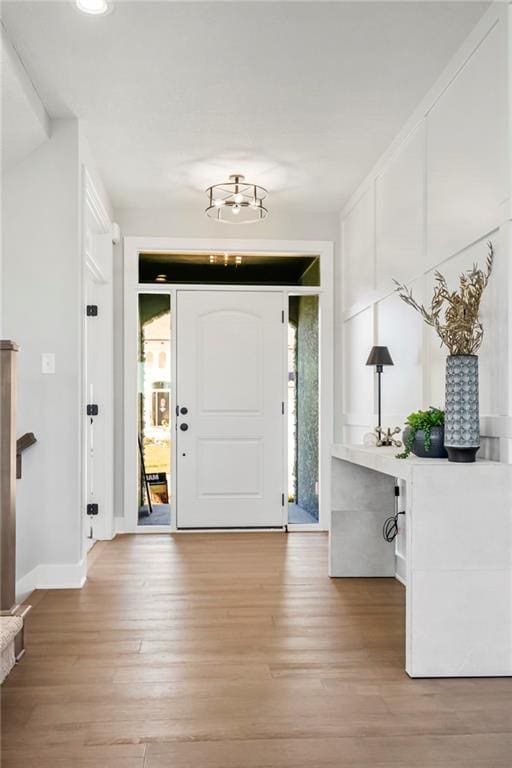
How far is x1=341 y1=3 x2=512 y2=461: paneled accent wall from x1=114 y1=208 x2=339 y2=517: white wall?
55 cm

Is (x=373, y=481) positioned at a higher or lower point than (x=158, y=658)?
higher

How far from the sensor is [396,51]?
309 cm

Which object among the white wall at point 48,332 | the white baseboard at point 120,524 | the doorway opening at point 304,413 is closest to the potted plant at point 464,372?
the white wall at point 48,332

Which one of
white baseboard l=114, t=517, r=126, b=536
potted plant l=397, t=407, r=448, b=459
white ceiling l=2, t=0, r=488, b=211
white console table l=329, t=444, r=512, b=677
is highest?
white ceiling l=2, t=0, r=488, b=211

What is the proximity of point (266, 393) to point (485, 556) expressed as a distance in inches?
130

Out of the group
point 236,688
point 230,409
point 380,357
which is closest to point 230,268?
point 230,409

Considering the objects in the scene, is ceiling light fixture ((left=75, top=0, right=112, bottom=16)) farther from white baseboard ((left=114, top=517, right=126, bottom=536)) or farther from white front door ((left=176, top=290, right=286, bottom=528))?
white baseboard ((left=114, top=517, right=126, bottom=536))

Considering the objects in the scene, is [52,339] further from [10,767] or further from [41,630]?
[10,767]

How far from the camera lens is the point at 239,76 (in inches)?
131

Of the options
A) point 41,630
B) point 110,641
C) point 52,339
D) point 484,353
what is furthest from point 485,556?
point 52,339

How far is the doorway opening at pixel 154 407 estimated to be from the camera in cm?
564

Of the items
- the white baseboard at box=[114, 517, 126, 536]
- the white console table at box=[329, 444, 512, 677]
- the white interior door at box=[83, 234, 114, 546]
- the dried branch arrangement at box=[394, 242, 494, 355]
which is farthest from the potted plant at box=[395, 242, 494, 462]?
the white baseboard at box=[114, 517, 126, 536]

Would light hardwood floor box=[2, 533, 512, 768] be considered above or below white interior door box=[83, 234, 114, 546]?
below

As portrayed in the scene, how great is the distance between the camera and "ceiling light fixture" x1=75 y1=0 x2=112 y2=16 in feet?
8.87
